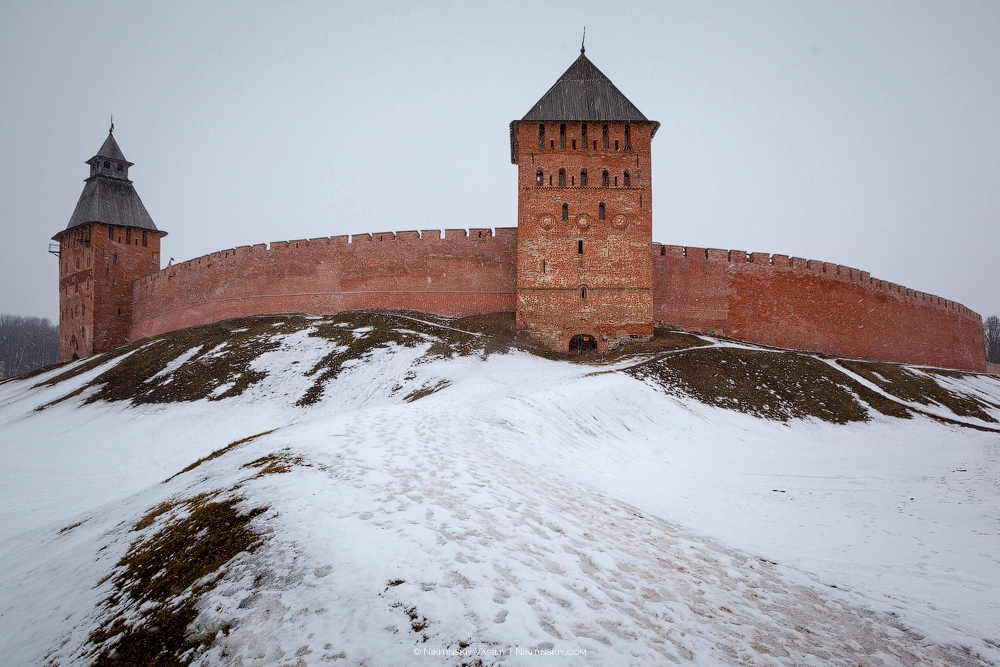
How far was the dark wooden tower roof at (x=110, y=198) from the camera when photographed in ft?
113

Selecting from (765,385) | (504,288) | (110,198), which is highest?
(110,198)

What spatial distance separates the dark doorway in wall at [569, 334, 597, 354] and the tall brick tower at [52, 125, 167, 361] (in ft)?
97.9

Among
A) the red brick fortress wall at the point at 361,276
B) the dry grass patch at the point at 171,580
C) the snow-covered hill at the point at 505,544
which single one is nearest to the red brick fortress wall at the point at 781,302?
the red brick fortress wall at the point at 361,276

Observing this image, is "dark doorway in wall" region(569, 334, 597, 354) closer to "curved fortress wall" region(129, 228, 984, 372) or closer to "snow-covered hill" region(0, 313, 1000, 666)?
"curved fortress wall" region(129, 228, 984, 372)

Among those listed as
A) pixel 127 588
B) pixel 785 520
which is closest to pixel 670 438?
pixel 785 520

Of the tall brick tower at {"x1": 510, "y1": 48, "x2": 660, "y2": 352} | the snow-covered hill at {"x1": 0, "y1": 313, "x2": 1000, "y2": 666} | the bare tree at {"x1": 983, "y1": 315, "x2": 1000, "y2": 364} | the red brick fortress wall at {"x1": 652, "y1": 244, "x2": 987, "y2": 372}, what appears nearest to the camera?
the snow-covered hill at {"x1": 0, "y1": 313, "x2": 1000, "y2": 666}

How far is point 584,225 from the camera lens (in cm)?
2334

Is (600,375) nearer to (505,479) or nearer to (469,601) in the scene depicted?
(505,479)

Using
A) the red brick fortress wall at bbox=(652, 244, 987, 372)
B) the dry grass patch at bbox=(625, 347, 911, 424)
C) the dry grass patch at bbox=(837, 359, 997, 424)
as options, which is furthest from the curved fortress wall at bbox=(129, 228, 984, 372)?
the dry grass patch at bbox=(625, 347, 911, 424)

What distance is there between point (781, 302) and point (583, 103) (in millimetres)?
13835

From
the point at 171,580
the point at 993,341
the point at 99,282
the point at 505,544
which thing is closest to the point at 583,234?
the point at 505,544

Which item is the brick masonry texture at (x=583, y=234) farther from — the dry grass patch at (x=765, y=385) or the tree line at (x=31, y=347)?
the tree line at (x=31, y=347)

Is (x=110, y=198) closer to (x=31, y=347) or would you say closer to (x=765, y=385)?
(x=765, y=385)

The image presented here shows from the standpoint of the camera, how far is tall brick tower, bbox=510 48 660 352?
75.5 feet
